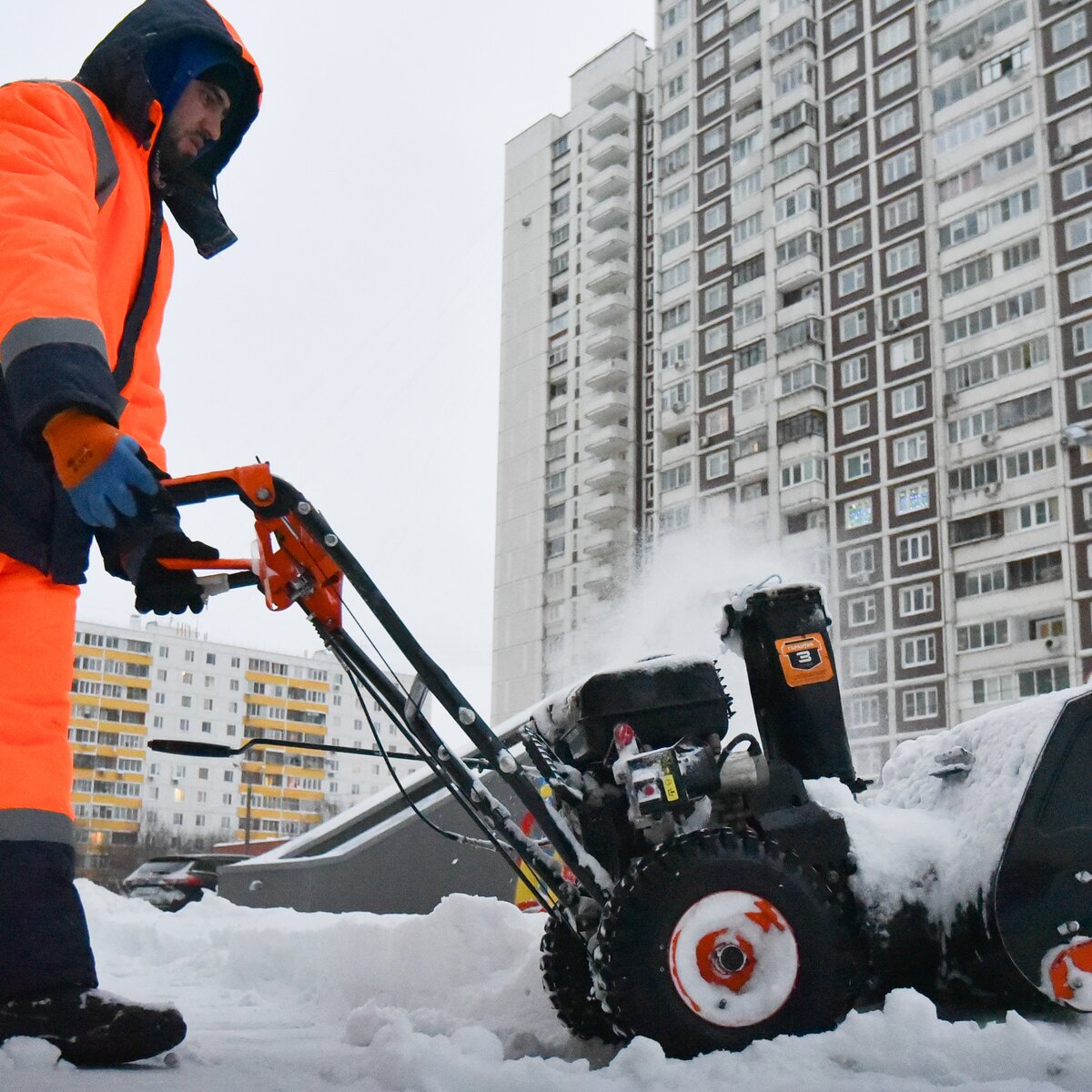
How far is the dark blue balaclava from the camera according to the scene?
2.98 meters

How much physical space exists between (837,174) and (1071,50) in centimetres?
1034

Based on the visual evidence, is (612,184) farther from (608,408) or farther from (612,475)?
(612,475)

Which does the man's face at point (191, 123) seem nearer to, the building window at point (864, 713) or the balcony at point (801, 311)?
the building window at point (864, 713)

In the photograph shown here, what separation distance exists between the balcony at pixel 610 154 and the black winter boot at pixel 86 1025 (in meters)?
66.5

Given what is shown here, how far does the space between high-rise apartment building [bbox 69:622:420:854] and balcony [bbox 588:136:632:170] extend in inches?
1591

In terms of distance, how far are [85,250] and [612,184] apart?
65.2 metres

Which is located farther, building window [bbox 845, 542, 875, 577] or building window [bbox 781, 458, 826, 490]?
building window [bbox 781, 458, 826, 490]

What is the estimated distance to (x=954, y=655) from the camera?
42875 millimetres

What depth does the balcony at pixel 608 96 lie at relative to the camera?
66.4 m

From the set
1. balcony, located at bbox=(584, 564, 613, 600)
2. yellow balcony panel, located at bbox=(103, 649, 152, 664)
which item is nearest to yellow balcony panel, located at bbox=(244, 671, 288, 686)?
yellow balcony panel, located at bbox=(103, 649, 152, 664)

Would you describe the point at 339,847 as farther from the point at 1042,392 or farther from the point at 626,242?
the point at 626,242

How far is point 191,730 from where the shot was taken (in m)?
92.6

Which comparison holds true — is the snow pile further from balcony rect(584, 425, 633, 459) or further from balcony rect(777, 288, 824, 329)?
balcony rect(584, 425, 633, 459)

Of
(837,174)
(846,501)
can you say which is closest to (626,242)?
(837,174)
